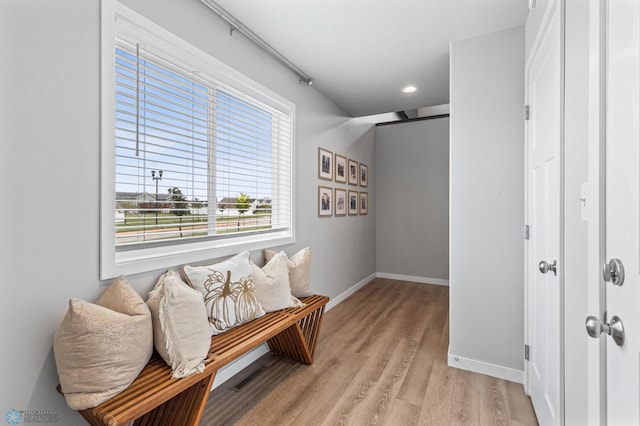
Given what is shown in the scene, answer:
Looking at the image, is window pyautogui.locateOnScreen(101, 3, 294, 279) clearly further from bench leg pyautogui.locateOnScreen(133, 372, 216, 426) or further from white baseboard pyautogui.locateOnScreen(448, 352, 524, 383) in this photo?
white baseboard pyautogui.locateOnScreen(448, 352, 524, 383)

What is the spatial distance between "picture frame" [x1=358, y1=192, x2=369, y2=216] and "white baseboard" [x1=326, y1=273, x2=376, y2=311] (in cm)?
101

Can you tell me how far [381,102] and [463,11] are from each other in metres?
1.76

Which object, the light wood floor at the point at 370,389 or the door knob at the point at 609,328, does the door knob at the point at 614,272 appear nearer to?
the door knob at the point at 609,328

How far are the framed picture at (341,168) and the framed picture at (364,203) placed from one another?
0.70 meters

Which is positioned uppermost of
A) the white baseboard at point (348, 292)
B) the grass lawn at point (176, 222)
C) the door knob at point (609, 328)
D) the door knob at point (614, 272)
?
the grass lawn at point (176, 222)

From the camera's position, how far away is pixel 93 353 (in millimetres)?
1163

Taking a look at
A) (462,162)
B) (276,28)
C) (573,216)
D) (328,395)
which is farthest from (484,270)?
(276,28)

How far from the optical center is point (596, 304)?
0.86 metres

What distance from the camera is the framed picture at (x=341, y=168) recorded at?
3827mm

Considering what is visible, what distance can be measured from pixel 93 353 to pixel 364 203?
3.94 m

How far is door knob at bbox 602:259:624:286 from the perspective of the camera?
736 millimetres

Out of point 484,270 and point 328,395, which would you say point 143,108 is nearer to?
point 328,395

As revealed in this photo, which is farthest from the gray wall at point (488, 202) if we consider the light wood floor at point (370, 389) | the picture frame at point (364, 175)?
the picture frame at point (364, 175)

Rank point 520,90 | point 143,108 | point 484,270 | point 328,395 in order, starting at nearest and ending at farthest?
1. point 143,108
2. point 328,395
3. point 520,90
4. point 484,270
